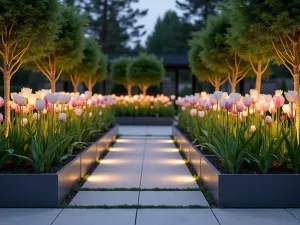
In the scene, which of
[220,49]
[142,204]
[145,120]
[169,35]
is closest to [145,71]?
[145,120]

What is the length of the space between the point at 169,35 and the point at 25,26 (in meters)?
47.9

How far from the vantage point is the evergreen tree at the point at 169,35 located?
4449 cm

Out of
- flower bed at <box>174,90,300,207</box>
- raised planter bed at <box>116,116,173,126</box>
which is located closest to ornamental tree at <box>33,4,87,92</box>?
flower bed at <box>174,90,300,207</box>

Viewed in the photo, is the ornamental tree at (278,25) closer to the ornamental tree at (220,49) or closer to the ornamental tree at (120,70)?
the ornamental tree at (220,49)

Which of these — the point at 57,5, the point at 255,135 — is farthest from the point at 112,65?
the point at 255,135

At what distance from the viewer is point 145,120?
2064cm

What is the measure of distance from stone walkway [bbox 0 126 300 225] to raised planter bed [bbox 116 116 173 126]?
466 inches

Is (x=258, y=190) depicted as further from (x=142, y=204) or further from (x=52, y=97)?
(x=52, y=97)

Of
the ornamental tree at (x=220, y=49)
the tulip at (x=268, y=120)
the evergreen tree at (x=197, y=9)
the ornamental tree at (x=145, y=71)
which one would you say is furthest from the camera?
the evergreen tree at (x=197, y=9)

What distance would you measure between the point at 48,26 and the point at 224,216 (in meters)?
4.27

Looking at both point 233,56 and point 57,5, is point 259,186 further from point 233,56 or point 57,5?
point 233,56

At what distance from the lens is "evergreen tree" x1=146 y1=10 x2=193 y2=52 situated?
1752 inches

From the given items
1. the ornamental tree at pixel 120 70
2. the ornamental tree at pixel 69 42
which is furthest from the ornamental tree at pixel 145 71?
the ornamental tree at pixel 69 42

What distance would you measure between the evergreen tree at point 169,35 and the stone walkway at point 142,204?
34124 mm
